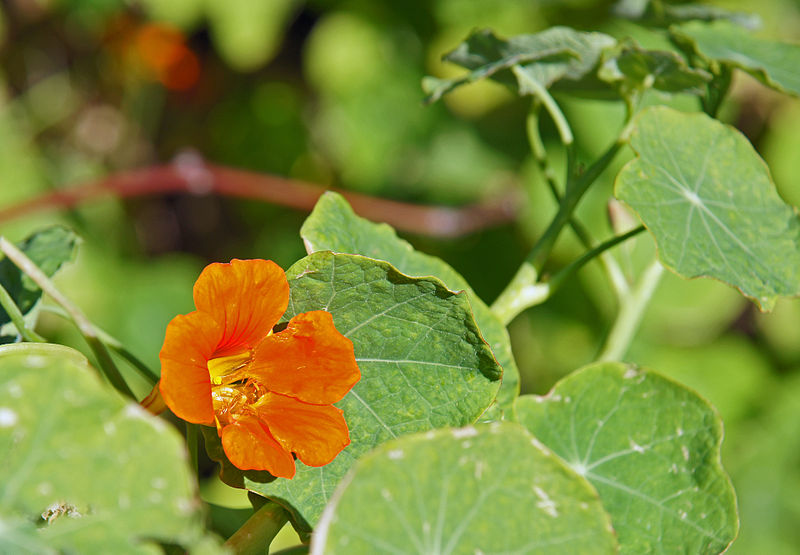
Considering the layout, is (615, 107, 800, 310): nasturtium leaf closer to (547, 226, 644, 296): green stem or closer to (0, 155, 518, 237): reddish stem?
(547, 226, 644, 296): green stem

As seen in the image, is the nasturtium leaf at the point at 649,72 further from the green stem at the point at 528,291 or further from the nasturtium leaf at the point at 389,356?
the nasturtium leaf at the point at 389,356

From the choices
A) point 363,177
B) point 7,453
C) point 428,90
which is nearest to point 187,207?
point 363,177

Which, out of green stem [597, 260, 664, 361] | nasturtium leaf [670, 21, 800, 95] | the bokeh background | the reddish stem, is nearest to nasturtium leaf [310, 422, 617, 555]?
green stem [597, 260, 664, 361]

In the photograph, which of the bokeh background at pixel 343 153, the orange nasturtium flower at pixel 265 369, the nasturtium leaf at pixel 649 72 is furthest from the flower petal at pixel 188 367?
the bokeh background at pixel 343 153

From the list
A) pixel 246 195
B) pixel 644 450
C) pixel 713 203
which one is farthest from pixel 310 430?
pixel 246 195

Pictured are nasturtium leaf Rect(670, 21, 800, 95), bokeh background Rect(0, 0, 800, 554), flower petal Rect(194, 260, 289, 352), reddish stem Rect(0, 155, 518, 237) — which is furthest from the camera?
bokeh background Rect(0, 0, 800, 554)

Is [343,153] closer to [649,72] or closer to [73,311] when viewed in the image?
[649,72]
